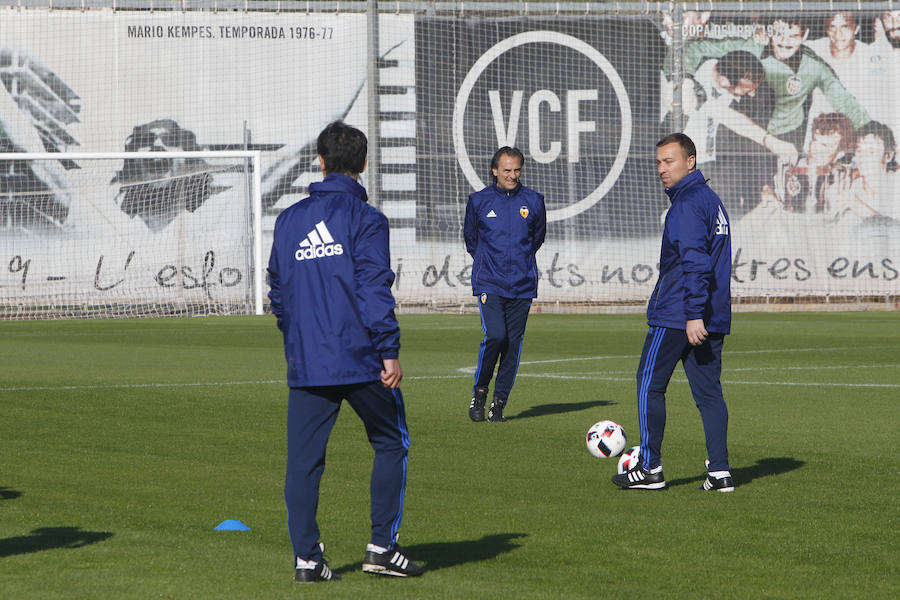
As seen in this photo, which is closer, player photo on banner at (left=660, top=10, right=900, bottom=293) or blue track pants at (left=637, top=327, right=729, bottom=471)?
blue track pants at (left=637, top=327, right=729, bottom=471)

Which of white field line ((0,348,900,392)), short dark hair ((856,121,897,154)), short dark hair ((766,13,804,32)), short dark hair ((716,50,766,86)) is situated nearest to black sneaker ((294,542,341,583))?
white field line ((0,348,900,392))

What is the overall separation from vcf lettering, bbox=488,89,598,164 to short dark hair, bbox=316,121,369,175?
24.6 m

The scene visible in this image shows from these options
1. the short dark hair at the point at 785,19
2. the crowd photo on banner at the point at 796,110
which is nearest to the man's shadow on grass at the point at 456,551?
the crowd photo on banner at the point at 796,110

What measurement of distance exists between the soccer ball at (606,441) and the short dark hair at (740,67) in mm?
22636

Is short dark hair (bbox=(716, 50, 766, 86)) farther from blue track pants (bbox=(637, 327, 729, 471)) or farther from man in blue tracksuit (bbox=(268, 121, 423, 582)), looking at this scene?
man in blue tracksuit (bbox=(268, 121, 423, 582))

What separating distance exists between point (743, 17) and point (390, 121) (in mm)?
8459

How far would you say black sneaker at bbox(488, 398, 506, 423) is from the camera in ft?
33.1

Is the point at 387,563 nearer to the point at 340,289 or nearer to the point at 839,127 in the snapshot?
the point at 340,289

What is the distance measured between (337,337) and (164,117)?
2564 centimetres

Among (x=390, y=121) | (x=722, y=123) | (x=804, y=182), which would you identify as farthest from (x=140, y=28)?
(x=804, y=182)

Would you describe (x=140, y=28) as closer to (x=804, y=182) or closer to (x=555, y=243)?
(x=555, y=243)

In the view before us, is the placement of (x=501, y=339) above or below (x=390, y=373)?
below

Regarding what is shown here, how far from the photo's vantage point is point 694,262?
22.2 ft

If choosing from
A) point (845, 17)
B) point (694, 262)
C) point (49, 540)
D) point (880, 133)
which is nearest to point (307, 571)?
point (49, 540)
